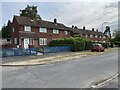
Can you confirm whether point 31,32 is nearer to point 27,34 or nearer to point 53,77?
point 27,34

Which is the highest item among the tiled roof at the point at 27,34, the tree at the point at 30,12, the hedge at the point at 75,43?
the tree at the point at 30,12

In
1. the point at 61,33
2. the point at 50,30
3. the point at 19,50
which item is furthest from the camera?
the point at 61,33

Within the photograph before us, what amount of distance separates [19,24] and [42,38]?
772cm

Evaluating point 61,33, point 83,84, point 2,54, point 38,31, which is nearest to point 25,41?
point 38,31

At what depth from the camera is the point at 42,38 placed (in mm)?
50562

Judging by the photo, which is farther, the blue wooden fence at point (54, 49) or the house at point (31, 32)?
the house at point (31, 32)

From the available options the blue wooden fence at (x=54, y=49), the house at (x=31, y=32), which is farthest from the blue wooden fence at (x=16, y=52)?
the house at (x=31, y=32)

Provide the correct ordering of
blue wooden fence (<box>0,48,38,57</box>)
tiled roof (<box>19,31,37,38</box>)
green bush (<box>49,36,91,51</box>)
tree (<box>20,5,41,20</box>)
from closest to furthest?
blue wooden fence (<box>0,48,38,57</box>), green bush (<box>49,36,91,51</box>), tiled roof (<box>19,31,37,38</box>), tree (<box>20,5,41,20</box>)

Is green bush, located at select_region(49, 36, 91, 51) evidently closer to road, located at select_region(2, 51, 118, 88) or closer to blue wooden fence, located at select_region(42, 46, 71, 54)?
blue wooden fence, located at select_region(42, 46, 71, 54)

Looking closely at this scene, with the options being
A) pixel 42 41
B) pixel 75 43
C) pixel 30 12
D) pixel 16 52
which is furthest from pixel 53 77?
pixel 30 12

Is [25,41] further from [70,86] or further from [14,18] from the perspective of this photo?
[70,86]

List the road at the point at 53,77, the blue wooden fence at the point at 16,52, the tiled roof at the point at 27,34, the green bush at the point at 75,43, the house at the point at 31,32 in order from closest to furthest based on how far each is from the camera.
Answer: the road at the point at 53,77 < the blue wooden fence at the point at 16,52 < the green bush at the point at 75,43 < the tiled roof at the point at 27,34 < the house at the point at 31,32

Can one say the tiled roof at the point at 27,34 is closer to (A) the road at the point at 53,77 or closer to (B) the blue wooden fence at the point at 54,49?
(B) the blue wooden fence at the point at 54,49

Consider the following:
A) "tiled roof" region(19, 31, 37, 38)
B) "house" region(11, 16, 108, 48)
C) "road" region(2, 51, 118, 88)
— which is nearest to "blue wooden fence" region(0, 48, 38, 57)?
"road" region(2, 51, 118, 88)
